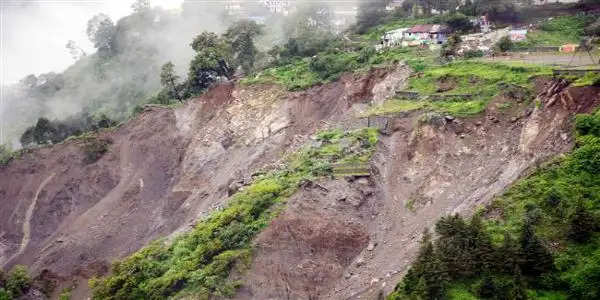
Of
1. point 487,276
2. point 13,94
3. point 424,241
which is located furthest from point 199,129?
point 13,94

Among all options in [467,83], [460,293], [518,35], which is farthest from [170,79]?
[460,293]

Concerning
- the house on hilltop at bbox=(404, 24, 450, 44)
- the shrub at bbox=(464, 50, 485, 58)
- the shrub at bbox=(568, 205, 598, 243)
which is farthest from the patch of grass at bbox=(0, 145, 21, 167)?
the shrub at bbox=(568, 205, 598, 243)

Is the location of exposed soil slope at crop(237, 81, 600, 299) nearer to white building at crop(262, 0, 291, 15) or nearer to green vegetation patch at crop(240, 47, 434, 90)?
green vegetation patch at crop(240, 47, 434, 90)

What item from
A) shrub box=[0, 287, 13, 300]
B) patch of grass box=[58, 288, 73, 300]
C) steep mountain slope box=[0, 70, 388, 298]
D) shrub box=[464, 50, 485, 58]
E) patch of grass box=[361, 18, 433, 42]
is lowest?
patch of grass box=[58, 288, 73, 300]

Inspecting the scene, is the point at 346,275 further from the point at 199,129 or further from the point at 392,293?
the point at 199,129

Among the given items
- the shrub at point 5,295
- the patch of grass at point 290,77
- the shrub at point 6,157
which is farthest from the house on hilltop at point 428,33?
the shrub at point 6,157

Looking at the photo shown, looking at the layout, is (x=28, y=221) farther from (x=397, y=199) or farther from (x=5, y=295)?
(x=397, y=199)
